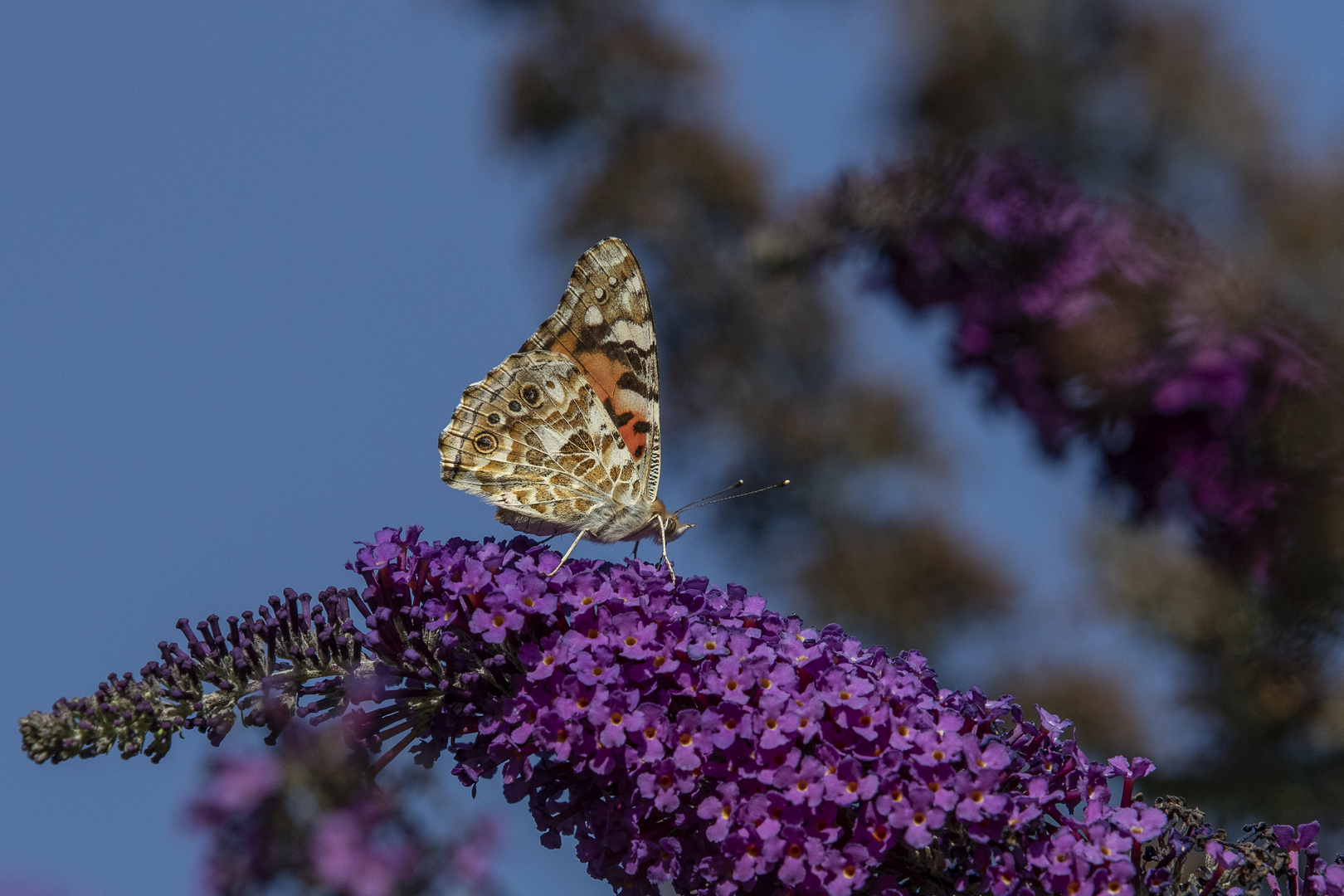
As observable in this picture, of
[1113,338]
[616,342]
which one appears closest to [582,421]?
[616,342]

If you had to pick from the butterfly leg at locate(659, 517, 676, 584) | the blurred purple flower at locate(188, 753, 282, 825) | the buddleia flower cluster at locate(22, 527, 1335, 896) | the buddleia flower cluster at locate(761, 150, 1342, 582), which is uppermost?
the buddleia flower cluster at locate(761, 150, 1342, 582)

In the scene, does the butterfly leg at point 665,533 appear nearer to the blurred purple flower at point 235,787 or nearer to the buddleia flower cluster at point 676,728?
the buddleia flower cluster at point 676,728

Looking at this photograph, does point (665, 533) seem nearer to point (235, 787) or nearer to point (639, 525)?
point (639, 525)

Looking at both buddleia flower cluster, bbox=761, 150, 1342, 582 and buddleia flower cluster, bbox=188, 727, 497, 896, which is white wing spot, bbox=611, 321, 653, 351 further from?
buddleia flower cluster, bbox=188, 727, 497, 896

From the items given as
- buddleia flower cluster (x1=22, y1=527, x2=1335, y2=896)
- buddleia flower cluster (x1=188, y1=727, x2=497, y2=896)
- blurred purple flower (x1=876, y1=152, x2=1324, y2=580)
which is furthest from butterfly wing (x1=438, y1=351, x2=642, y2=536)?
blurred purple flower (x1=876, y1=152, x2=1324, y2=580)

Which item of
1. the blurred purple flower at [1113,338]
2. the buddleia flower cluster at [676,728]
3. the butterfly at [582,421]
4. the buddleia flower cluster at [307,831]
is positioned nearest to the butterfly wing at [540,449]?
the butterfly at [582,421]

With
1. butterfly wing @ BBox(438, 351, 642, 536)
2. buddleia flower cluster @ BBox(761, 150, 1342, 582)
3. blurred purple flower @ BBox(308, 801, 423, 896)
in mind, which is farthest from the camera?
buddleia flower cluster @ BBox(761, 150, 1342, 582)
